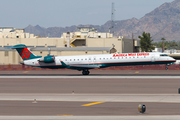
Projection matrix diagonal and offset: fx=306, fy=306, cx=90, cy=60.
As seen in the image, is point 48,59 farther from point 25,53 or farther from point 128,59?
point 128,59

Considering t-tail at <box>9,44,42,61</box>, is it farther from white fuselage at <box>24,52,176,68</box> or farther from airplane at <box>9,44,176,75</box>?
white fuselage at <box>24,52,176,68</box>

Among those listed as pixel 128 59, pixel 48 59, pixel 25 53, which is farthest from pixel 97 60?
pixel 25 53

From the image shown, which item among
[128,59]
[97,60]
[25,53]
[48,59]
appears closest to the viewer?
[128,59]

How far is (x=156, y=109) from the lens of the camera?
1942cm

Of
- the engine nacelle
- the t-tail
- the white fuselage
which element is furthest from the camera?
the t-tail

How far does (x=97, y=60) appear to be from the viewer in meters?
49.8

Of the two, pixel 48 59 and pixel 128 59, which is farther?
pixel 48 59

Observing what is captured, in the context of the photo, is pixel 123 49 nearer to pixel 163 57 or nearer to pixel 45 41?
pixel 45 41

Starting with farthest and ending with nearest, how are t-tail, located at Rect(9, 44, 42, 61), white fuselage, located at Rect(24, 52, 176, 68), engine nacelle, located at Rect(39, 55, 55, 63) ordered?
t-tail, located at Rect(9, 44, 42, 61) → engine nacelle, located at Rect(39, 55, 55, 63) → white fuselage, located at Rect(24, 52, 176, 68)

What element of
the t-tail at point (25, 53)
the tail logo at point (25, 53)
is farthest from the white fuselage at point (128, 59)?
the tail logo at point (25, 53)

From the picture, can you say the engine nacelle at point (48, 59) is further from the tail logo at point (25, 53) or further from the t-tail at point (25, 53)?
the tail logo at point (25, 53)

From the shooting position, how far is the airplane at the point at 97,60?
48.8m

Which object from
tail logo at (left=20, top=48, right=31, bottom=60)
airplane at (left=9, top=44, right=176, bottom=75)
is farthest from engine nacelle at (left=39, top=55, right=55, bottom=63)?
tail logo at (left=20, top=48, right=31, bottom=60)

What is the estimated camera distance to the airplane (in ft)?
160
